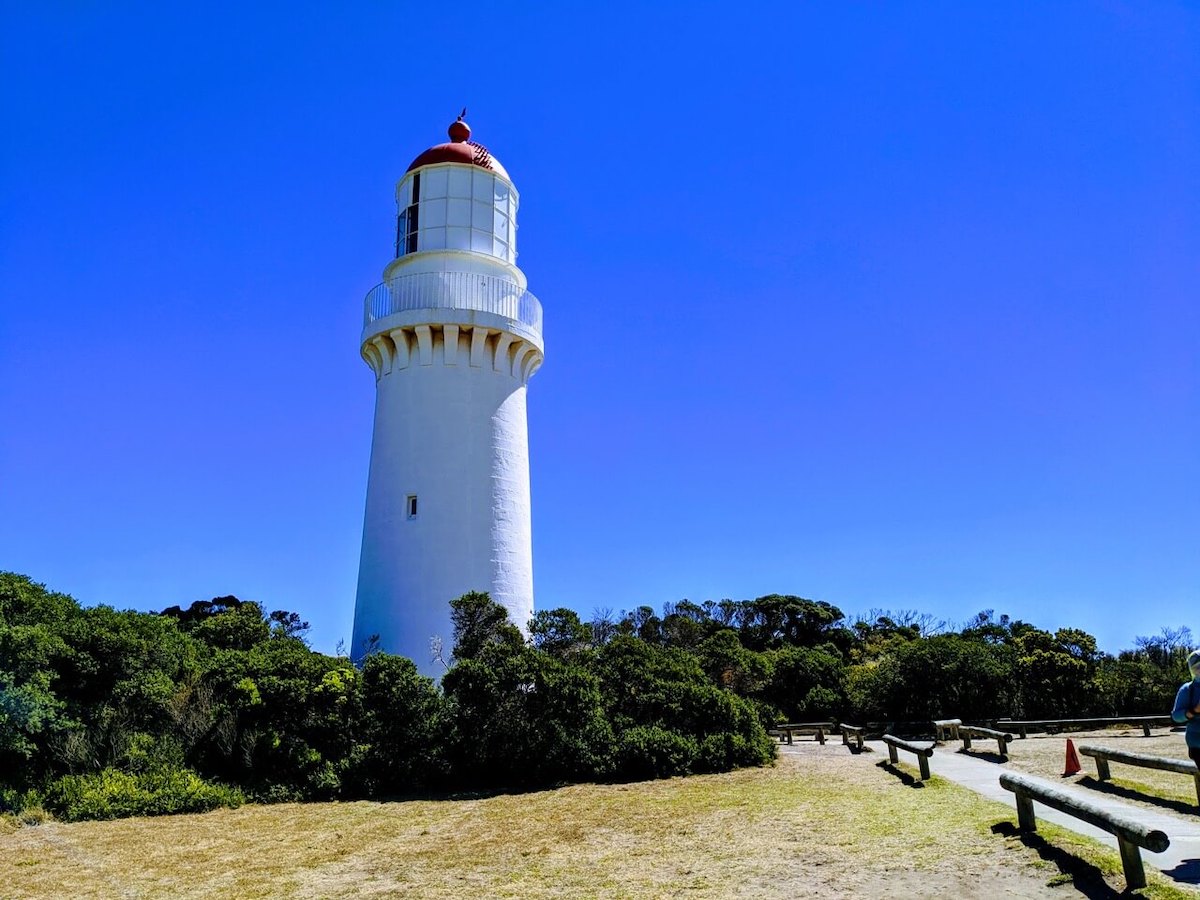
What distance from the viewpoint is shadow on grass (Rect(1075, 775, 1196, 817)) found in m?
9.98

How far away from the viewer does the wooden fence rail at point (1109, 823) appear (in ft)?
20.6

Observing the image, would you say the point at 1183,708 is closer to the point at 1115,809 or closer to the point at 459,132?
the point at 1115,809

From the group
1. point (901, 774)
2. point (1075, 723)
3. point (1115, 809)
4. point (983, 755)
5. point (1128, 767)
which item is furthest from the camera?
point (1075, 723)

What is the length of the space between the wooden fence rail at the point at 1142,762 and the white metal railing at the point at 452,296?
1629cm

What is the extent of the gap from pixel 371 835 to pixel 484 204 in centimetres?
1699

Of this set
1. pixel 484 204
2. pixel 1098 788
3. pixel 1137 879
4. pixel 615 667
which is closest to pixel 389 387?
pixel 484 204

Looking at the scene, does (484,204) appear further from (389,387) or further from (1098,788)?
(1098,788)

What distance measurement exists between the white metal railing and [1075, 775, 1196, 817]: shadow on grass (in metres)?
16.4

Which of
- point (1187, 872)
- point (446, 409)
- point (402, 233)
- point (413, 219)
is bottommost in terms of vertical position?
point (1187, 872)

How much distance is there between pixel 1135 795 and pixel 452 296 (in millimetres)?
17584

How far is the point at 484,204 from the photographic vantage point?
24188 millimetres

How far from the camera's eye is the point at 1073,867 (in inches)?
290

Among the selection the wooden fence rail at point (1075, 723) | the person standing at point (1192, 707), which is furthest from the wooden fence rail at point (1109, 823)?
the wooden fence rail at point (1075, 723)

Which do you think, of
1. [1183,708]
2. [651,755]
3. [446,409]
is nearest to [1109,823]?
[1183,708]
